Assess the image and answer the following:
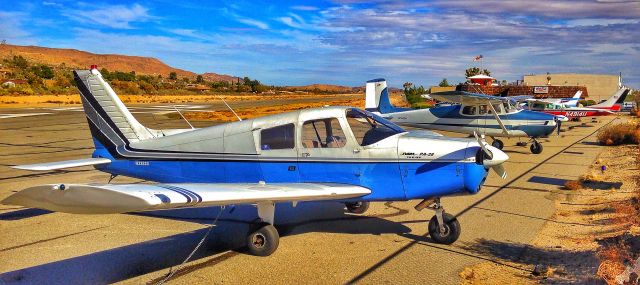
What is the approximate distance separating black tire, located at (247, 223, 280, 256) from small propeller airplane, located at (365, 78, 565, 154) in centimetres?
1271

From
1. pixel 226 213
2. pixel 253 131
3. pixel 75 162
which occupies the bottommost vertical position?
pixel 226 213

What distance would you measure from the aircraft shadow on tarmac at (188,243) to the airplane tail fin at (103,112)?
5.00 ft

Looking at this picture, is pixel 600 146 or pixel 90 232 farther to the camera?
pixel 600 146

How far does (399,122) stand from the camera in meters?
22.1

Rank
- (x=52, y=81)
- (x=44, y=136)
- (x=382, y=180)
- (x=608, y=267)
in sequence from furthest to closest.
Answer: (x=52, y=81)
(x=44, y=136)
(x=382, y=180)
(x=608, y=267)

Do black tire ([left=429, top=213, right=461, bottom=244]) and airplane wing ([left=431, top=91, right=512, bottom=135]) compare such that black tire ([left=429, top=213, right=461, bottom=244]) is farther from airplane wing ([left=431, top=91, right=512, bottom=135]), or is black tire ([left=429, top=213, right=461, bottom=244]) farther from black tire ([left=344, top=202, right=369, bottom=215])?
airplane wing ([left=431, top=91, right=512, bottom=135])

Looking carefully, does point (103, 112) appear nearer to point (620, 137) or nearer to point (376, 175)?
point (376, 175)

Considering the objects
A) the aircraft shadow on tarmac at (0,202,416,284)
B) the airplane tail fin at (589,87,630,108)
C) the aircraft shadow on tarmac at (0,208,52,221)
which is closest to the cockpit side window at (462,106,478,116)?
the aircraft shadow on tarmac at (0,202,416,284)

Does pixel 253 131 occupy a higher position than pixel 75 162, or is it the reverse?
pixel 253 131

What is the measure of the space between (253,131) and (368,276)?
9.73 feet

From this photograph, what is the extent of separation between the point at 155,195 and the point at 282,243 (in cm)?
260

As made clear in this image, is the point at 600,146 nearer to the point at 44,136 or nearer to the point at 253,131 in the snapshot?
the point at 253,131

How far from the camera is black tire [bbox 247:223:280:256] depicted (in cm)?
675

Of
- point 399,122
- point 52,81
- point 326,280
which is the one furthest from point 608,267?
point 52,81
